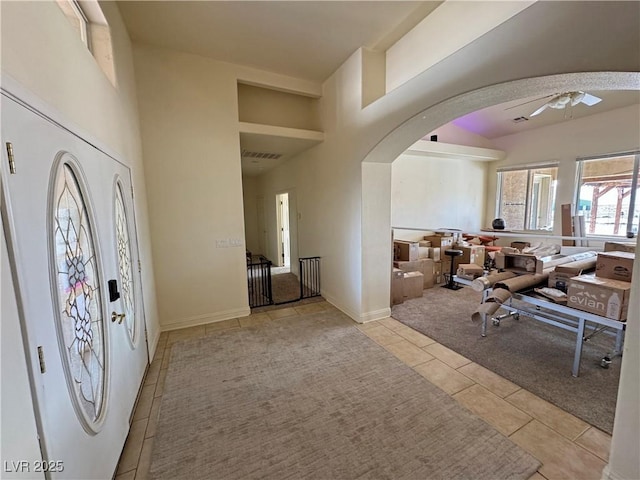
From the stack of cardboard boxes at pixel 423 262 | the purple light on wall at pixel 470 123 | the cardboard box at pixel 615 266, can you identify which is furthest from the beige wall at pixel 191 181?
the purple light on wall at pixel 470 123

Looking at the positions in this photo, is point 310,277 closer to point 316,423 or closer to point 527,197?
point 316,423

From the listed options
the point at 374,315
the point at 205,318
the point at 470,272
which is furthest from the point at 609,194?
the point at 205,318

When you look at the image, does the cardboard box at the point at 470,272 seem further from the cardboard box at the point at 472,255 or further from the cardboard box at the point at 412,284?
the cardboard box at the point at 472,255

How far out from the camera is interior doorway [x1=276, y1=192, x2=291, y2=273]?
7.17 m

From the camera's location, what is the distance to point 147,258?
312 centimetres

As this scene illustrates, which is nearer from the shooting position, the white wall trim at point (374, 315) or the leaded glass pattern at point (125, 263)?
the leaded glass pattern at point (125, 263)

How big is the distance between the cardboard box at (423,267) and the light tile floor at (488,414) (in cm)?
178

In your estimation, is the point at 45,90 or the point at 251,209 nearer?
the point at 45,90

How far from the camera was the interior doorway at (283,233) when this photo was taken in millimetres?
7172

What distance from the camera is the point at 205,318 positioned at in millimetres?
3770

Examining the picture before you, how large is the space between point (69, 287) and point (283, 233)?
616 cm

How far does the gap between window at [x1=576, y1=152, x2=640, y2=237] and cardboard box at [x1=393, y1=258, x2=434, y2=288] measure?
154 inches

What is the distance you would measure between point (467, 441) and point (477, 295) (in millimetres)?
3451

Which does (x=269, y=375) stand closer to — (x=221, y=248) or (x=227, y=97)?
(x=221, y=248)
